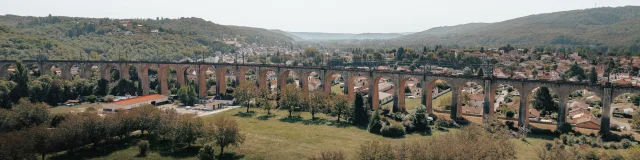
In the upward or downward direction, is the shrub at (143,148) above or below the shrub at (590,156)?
below

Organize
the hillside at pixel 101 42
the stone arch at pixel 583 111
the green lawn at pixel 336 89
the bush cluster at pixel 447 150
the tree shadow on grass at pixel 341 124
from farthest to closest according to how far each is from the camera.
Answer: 1. the hillside at pixel 101 42
2. the green lawn at pixel 336 89
3. the tree shadow on grass at pixel 341 124
4. the stone arch at pixel 583 111
5. the bush cluster at pixel 447 150

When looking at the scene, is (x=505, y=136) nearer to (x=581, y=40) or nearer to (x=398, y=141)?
(x=398, y=141)

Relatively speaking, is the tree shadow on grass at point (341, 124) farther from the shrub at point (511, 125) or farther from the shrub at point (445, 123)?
the shrub at point (511, 125)

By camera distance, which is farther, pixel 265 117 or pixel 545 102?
pixel 545 102

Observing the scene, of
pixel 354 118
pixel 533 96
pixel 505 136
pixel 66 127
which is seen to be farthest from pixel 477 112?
pixel 66 127

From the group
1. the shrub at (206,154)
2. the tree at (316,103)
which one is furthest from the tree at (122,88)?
the shrub at (206,154)

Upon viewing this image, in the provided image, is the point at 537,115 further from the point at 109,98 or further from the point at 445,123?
the point at 109,98

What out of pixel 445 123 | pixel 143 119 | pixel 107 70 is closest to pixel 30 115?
pixel 143 119
